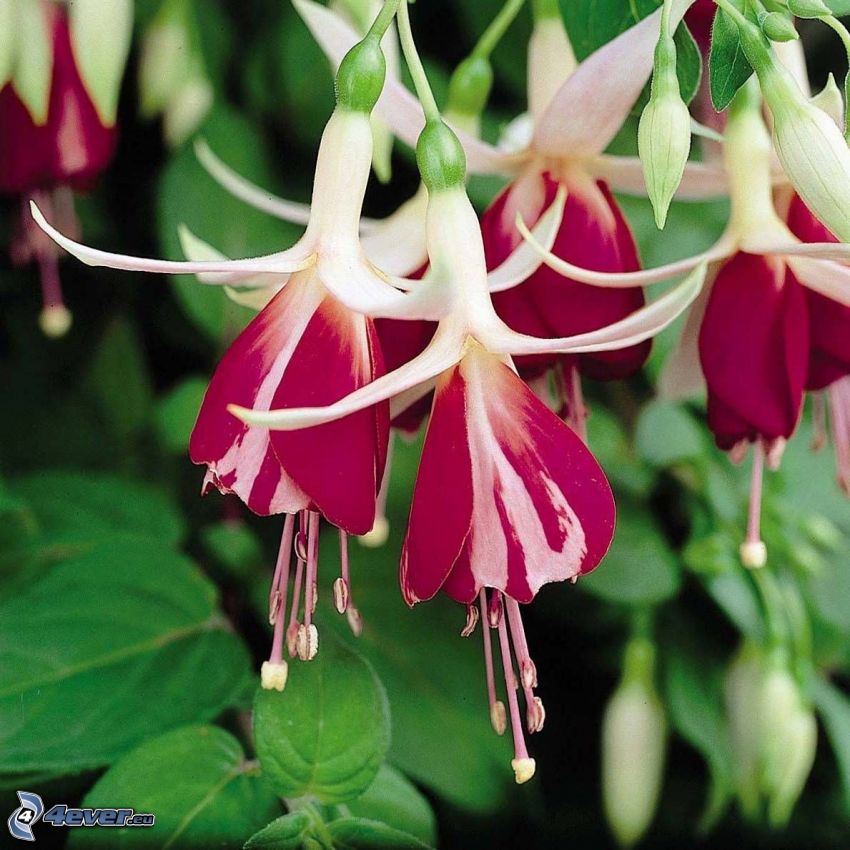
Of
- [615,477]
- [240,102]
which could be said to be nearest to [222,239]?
[240,102]

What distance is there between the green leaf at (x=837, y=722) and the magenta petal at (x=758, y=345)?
0.45 m

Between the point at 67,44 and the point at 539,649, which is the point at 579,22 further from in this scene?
the point at 539,649

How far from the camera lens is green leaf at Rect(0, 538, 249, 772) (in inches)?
22.2

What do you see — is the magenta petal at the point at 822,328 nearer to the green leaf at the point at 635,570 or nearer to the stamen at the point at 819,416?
the stamen at the point at 819,416

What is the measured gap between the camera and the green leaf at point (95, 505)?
796 millimetres

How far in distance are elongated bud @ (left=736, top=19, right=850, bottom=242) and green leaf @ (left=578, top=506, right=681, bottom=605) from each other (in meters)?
0.39

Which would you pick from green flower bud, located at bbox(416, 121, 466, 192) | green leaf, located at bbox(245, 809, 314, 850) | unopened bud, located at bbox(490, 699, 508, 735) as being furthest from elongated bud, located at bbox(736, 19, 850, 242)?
green leaf, located at bbox(245, 809, 314, 850)

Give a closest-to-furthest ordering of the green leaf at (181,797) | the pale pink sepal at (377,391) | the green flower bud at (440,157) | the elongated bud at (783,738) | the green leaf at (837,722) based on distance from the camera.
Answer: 1. the pale pink sepal at (377,391)
2. the green flower bud at (440,157)
3. the green leaf at (181,797)
4. the elongated bud at (783,738)
5. the green leaf at (837,722)

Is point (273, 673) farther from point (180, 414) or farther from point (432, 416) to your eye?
point (180, 414)

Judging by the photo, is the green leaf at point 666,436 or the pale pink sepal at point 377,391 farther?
the green leaf at point 666,436

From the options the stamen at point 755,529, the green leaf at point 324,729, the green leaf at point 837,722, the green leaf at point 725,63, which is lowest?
the green leaf at point 837,722

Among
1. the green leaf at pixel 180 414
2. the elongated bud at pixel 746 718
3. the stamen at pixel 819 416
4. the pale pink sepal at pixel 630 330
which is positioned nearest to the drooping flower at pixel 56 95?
the green leaf at pixel 180 414

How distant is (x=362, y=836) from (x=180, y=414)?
373mm

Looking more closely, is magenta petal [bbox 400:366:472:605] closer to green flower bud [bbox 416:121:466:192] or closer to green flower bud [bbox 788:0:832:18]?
green flower bud [bbox 416:121:466:192]
